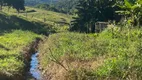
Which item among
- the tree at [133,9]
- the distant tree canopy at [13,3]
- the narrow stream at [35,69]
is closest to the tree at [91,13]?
the distant tree canopy at [13,3]

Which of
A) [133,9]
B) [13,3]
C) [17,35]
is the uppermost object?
[133,9]

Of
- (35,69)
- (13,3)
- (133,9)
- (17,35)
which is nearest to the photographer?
(133,9)

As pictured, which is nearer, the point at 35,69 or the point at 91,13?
the point at 35,69

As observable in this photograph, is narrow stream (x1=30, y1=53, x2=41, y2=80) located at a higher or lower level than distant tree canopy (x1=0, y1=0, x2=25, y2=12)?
lower

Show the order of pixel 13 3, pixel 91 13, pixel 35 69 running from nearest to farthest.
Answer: pixel 35 69 < pixel 91 13 < pixel 13 3

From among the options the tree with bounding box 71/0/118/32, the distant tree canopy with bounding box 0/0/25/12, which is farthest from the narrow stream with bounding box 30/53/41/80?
the distant tree canopy with bounding box 0/0/25/12

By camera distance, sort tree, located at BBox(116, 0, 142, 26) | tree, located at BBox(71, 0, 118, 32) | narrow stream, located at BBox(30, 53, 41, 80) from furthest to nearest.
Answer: tree, located at BBox(71, 0, 118, 32) < narrow stream, located at BBox(30, 53, 41, 80) < tree, located at BBox(116, 0, 142, 26)

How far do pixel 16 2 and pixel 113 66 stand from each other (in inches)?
3045

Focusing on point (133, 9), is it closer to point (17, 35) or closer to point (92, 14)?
point (17, 35)

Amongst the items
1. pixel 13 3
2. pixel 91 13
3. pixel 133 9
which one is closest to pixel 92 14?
pixel 91 13

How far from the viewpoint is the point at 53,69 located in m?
25.3

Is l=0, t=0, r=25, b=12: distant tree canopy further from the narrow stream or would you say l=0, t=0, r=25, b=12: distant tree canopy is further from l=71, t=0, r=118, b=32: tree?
the narrow stream

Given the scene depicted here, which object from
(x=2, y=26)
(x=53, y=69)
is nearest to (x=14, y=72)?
(x=53, y=69)

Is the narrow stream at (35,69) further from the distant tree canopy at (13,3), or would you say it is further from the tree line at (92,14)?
the distant tree canopy at (13,3)
